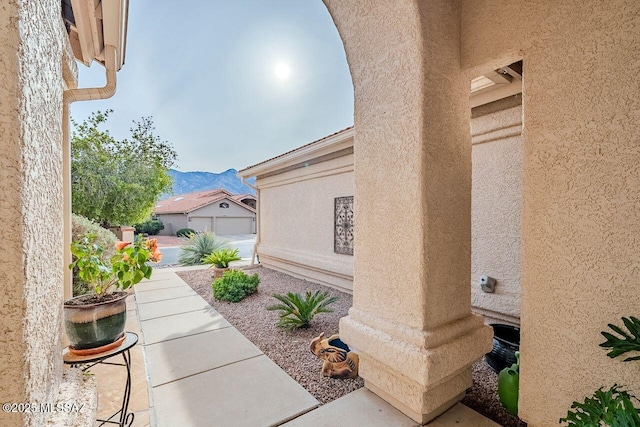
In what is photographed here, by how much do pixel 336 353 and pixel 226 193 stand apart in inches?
1175

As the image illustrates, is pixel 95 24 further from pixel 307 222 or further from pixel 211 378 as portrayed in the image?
pixel 307 222

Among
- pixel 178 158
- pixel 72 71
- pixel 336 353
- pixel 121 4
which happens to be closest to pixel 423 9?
pixel 121 4

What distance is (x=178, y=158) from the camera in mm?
17828

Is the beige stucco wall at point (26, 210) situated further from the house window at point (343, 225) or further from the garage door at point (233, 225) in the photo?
the garage door at point (233, 225)

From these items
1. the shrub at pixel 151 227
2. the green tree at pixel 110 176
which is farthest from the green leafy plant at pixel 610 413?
the shrub at pixel 151 227

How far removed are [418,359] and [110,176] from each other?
51.7 feet

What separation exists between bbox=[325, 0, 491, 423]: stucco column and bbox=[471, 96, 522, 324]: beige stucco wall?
4.61ft

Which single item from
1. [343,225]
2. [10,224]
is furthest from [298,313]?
[10,224]

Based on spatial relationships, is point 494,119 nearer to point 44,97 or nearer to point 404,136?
point 404,136

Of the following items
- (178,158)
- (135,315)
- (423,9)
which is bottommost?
(135,315)

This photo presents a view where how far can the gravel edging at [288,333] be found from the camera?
2.60 metres

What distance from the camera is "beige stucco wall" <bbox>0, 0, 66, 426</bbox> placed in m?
0.86

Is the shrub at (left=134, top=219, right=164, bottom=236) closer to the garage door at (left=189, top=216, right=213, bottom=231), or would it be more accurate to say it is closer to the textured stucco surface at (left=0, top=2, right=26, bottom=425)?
the garage door at (left=189, top=216, right=213, bottom=231)

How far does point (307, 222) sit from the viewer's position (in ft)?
22.9
